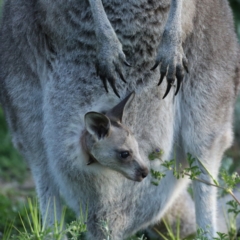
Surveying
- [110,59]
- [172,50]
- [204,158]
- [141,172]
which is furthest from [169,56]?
[204,158]

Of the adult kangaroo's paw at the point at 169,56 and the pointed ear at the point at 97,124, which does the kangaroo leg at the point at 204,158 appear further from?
the pointed ear at the point at 97,124

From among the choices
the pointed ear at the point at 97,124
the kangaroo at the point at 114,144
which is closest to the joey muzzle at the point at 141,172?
the kangaroo at the point at 114,144

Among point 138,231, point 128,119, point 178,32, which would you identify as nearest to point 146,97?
point 128,119

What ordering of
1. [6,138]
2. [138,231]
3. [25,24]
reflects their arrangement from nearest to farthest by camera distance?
[25,24] → [138,231] → [6,138]

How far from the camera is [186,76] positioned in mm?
4289

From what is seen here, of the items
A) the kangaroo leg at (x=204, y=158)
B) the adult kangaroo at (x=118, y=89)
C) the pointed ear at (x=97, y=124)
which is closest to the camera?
the pointed ear at (x=97, y=124)

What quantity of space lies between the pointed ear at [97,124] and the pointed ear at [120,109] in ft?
0.33

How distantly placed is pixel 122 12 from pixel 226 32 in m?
0.67

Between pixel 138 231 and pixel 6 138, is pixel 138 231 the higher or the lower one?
the higher one

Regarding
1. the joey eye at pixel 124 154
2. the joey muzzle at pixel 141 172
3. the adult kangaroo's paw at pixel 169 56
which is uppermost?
the adult kangaroo's paw at pixel 169 56

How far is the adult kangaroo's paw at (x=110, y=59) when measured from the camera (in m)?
3.95

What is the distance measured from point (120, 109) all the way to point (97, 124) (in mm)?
148

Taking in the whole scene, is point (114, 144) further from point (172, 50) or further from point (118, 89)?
point (172, 50)

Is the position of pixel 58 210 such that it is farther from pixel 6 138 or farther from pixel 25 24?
pixel 6 138
